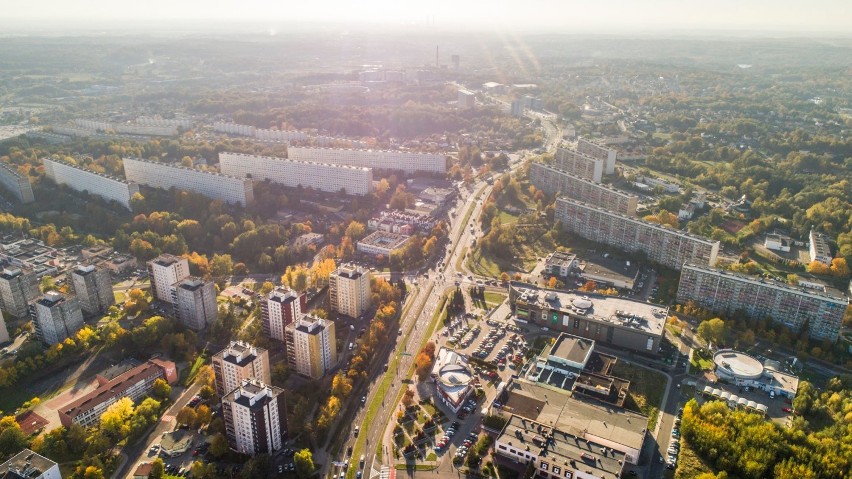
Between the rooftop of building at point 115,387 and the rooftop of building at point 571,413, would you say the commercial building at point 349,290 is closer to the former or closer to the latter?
the rooftop of building at point 115,387

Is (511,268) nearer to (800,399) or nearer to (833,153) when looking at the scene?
(800,399)

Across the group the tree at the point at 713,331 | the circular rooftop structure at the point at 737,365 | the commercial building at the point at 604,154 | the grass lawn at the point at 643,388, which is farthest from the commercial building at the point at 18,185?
the circular rooftop structure at the point at 737,365

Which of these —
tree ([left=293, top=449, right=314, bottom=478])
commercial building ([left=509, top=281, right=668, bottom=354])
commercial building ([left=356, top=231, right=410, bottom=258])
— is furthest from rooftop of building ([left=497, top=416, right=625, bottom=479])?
commercial building ([left=356, top=231, right=410, bottom=258])

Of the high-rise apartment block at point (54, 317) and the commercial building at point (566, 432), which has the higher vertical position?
the high-rise apartment block at point (54, 317)

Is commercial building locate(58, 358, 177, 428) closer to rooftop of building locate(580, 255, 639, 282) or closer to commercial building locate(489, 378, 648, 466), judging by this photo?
commercial building locate(489, 378, 648, 466)

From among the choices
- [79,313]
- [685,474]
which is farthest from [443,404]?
[79,313]

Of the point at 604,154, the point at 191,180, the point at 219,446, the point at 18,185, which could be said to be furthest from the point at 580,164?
the point at 18,185

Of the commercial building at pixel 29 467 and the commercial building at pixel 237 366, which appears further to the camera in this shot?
the commercial building at pixel 237 366
